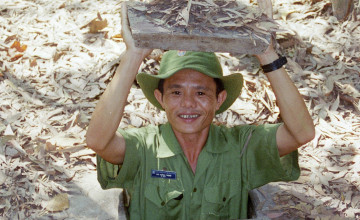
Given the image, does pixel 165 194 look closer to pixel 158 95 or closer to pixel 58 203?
pixel 158 95

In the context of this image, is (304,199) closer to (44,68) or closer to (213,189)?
(213,189)

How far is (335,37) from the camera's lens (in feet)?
19.5

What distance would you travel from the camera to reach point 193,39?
2.66 metres

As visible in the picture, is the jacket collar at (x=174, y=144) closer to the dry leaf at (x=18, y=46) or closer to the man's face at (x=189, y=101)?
the man's face at (x=189, y=101)

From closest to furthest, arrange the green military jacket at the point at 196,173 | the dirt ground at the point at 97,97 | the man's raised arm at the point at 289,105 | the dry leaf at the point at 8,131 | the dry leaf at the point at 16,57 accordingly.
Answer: the man's raised arm at the point at 289,105 < the green military jacket at the point at 196,173 < the dirt ground at the point at 97,97 < the dry leaf at the point at 8,131 < the dry leaf at the point at 16,57

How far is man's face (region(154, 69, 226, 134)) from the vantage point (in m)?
3.27

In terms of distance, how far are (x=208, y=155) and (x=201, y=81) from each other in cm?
49

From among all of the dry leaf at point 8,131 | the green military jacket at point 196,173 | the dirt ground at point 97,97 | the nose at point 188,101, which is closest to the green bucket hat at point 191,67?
the nose at point 188,101

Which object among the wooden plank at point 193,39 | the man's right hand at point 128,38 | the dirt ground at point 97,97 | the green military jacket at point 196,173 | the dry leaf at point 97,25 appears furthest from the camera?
the dry leaf at point 97,25

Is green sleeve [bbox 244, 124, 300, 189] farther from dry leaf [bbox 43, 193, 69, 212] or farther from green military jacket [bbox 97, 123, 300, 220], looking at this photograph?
dry leaf [bbox 43, 193, 69, 212]

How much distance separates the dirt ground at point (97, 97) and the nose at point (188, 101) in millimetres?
935

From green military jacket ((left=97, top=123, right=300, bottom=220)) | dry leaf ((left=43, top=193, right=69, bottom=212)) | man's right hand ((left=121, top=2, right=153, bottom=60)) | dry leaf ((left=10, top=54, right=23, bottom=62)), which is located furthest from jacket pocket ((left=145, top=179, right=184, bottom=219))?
dry leaf ((left=10, top=54, right=23, bottom=62))

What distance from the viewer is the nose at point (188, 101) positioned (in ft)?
10.7

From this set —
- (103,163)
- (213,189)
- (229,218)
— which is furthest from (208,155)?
(103,163)
